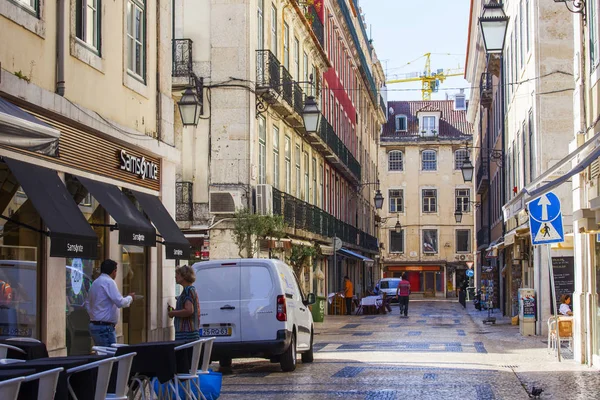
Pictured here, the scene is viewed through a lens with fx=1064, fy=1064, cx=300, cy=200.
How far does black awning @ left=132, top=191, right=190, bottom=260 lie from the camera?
16844 millimetres

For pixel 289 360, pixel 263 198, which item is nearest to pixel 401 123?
pixel 263 198

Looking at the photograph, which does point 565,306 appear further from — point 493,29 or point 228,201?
point 228,201

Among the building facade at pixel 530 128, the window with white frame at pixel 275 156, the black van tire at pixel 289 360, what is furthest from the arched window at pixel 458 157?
the black van tire at pixel 289 360

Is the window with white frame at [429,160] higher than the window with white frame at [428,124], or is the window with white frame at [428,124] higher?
the window with white frame at [428,124]

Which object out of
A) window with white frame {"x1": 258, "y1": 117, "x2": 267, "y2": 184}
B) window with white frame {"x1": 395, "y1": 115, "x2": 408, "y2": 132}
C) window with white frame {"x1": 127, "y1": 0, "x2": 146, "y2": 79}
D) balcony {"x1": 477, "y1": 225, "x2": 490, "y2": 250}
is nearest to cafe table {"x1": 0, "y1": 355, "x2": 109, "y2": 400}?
window with white frame {"x1": 127, "y1": 0, "x2": 146, "y2": 79}

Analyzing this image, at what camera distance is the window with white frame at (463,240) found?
8112 cm

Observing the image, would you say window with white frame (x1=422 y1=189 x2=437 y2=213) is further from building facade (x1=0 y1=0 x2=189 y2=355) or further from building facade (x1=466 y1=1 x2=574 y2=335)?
building facade (x1=0 y1=0 x2=189 y2=355)

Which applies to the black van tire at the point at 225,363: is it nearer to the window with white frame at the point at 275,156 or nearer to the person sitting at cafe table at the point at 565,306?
the person sitting at cafe table at the point at 565,306

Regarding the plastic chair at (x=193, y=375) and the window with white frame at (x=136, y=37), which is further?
the window with white frame at (x=136, y=37)

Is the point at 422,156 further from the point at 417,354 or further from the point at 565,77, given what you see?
the point at 417,354

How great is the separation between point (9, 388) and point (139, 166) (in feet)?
37.6

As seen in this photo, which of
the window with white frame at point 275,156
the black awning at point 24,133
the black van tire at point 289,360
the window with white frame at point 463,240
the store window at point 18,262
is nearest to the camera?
the black awning at point 24,133

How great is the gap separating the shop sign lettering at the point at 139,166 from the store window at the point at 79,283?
108 cm

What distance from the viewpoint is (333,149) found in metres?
44.7
